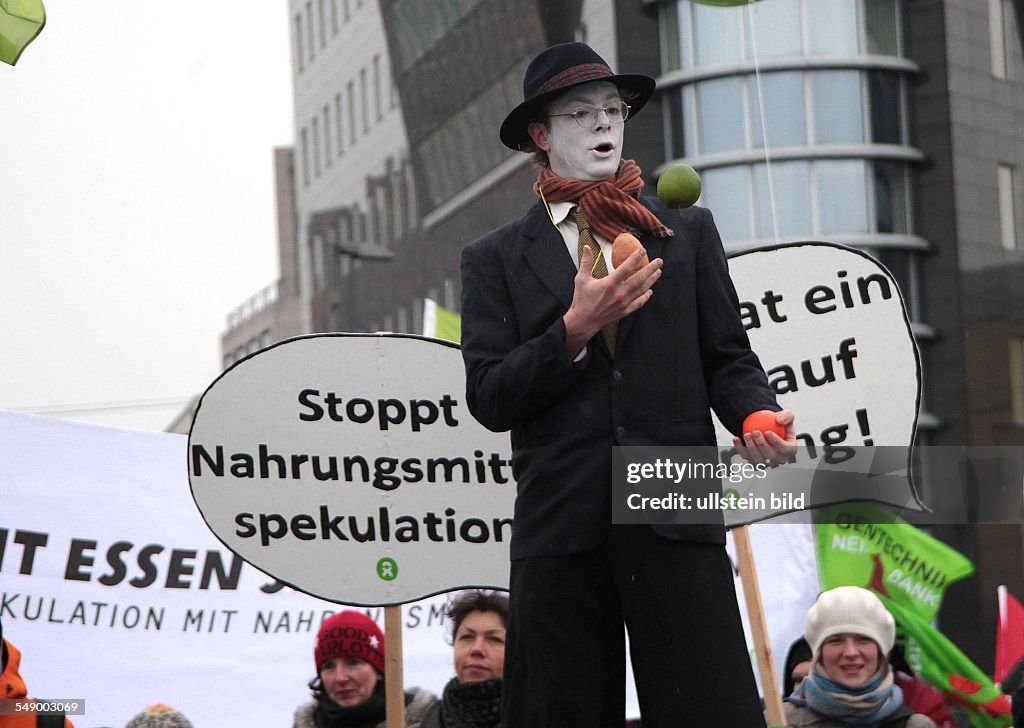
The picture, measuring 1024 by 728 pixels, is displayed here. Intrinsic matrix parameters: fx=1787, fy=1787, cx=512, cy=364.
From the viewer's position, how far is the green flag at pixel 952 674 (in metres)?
6.72

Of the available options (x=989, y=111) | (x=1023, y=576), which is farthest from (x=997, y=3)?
(x=1023, y=576)

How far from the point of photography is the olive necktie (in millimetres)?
2885

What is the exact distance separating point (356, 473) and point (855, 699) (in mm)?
1758

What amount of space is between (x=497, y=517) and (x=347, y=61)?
124ft

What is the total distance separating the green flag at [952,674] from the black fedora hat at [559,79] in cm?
419

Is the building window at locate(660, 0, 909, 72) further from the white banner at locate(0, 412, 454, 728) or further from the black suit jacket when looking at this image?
the black suit jacket

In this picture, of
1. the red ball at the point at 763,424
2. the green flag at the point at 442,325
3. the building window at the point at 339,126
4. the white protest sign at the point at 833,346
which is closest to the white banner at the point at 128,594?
the white protest sign at the point at 833,346

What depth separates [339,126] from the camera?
138 feet

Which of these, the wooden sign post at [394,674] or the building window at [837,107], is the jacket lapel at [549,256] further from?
the building window at [837,107]

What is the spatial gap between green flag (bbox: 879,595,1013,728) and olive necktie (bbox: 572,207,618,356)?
4179 millimetres

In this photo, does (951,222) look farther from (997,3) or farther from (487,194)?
(487,194)

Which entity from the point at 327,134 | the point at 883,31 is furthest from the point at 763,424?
the point at 327,134

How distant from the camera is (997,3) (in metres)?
24.6

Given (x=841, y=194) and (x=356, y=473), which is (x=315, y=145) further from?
(x=356, y=473)
